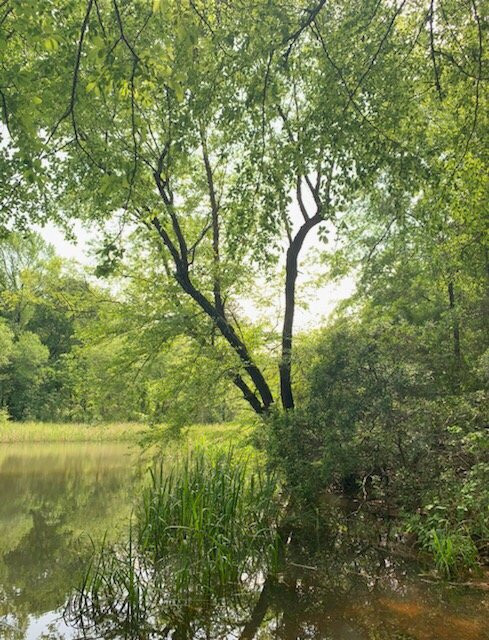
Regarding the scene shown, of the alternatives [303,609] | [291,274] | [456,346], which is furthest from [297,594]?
[291,274]

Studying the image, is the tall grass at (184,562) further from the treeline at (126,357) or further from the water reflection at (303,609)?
the treeline at (126,357)

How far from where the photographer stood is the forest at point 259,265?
3.65m

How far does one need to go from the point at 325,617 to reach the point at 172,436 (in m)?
5.68

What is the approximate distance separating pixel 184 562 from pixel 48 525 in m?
3.98

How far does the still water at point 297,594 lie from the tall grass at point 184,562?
19 centimetres

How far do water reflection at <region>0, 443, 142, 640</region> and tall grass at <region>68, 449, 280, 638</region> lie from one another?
358 mm

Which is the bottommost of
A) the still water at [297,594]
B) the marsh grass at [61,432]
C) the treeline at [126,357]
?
the still water at [297,594]

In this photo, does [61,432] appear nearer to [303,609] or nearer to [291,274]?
[291,274]

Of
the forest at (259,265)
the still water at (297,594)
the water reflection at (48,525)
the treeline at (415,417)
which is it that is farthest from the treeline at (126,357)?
the still water at (297,594)

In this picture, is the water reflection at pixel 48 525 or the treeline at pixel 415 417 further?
the treeline at pixel 415 417

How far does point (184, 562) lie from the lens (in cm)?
440

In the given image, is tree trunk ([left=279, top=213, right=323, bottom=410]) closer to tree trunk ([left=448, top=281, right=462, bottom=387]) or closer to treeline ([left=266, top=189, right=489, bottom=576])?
treeline ([left=266, top=189, right=489, bottom=576])

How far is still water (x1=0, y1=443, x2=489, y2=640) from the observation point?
385 cm

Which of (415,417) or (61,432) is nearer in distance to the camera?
(415,417)
